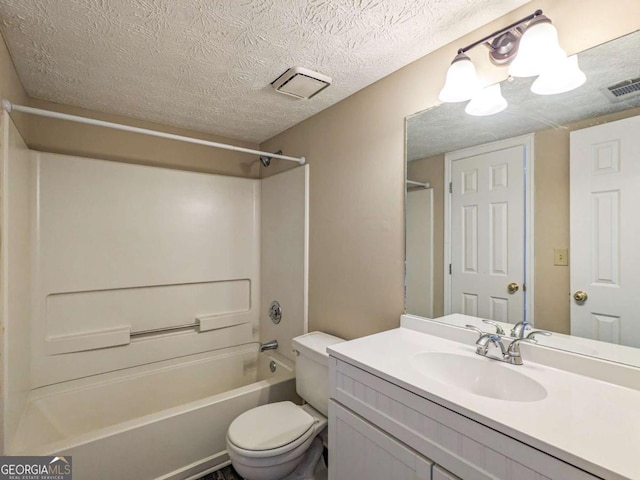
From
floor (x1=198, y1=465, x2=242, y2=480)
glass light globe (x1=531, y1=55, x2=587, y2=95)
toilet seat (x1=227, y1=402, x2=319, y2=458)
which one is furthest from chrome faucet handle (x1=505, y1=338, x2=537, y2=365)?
floor (x1=198, y1=465, x2=242, y2=480)

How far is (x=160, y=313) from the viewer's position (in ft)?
7.63

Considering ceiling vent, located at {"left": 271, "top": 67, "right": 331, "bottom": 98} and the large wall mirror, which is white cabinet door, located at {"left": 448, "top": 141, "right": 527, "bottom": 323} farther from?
ceiling vent, located at {"left": 271, "top": 67, "right": 331, "bottom": 98}

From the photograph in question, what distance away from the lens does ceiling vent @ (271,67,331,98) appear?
1.61 metres

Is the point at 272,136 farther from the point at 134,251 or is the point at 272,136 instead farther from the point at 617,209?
the point at 617,209

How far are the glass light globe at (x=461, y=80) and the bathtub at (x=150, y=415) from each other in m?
1.88

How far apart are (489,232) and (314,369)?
115cm

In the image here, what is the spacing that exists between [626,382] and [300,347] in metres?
1.40

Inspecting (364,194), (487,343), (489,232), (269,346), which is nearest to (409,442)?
(487,343)

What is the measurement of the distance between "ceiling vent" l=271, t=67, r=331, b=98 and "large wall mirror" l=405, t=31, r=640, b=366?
530 mm

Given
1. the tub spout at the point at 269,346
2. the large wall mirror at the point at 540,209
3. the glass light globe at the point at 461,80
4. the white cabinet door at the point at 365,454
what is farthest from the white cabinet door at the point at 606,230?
the tub spout at the point at 269,346

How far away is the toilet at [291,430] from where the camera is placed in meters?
1.44

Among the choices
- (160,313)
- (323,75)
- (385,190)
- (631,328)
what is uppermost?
(323,75)

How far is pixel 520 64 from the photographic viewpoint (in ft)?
3.58

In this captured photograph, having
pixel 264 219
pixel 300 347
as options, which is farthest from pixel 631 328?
pixel 264 219
